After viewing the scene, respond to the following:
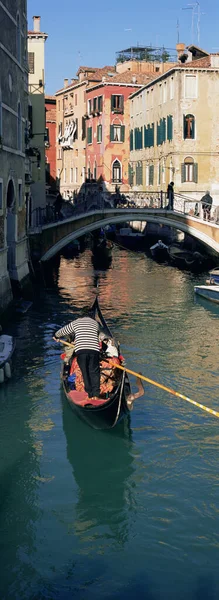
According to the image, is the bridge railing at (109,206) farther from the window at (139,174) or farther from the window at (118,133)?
the window at (118,133)

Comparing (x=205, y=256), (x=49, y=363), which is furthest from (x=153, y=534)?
(x=205, y=256)

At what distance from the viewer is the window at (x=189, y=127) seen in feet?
93.8

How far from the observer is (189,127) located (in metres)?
28.7

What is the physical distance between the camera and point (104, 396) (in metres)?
9.04

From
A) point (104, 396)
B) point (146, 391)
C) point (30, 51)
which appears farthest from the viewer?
point (30, 51)

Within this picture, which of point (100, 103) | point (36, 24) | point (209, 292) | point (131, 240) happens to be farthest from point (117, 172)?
point (209, 292)

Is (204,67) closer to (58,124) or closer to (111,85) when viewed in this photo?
(111,85)

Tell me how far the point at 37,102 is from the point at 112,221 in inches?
193

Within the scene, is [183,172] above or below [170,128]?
below

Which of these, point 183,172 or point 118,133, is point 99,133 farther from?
point 183,172

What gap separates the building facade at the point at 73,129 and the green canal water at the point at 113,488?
103 ft

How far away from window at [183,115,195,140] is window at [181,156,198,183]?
74 centimetres

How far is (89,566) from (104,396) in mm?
2926

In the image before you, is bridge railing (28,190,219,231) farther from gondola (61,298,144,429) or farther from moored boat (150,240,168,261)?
gondola (61,298,144,429)
